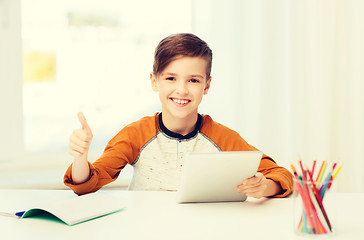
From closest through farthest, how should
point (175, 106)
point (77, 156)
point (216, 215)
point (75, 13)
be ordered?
point (216, 215), point (77, 156), point (175, 106), point (75, 13)

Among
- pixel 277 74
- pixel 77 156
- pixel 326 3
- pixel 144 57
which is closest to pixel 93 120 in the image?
pixel 144 57

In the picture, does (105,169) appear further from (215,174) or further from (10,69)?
(10,69)

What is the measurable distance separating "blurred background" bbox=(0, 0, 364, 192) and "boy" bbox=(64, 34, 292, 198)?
2.76 ft

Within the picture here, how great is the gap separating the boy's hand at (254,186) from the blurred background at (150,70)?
1256 mm

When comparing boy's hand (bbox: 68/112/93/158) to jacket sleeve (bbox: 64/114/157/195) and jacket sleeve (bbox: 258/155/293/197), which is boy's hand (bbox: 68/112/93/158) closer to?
jacket sleeve (bbox: 64/114/157/195)

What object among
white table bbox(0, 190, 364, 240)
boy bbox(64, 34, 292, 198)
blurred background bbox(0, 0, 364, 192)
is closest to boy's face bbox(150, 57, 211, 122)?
boy bbox(64, 34, 292, 198)

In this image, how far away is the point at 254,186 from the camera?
1188mm

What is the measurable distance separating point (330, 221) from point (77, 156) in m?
0.66

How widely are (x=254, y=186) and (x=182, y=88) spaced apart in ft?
1.50

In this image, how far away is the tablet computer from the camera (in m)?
1.10

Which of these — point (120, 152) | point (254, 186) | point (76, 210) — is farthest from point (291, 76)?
point (76, 210)

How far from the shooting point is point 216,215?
43.0 inches

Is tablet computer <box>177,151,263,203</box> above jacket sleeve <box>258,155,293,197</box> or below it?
above

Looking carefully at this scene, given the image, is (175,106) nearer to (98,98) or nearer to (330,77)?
(98,98)
